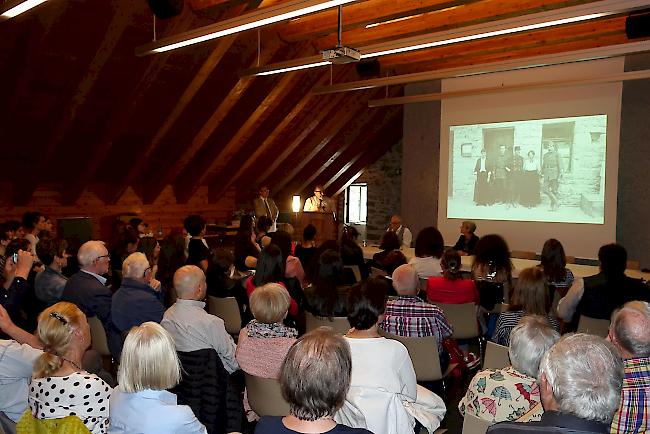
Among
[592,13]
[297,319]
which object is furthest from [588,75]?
[297,319]

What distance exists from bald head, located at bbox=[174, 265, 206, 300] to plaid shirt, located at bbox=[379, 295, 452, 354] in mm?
1420

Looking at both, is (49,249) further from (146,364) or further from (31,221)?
(31,221)

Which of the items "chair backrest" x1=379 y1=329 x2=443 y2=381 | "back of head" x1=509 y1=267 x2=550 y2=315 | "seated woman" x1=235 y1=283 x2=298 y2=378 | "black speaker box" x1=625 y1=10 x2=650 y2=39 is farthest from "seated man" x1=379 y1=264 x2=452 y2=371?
"black speaker box" x1=625 y1=10 x2=650 y2=39

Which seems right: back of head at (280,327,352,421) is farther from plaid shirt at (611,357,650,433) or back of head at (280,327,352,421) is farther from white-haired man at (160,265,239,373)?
white-haired man at (160,265,239,373)

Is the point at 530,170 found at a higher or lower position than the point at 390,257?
higher

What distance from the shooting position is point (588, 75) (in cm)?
948

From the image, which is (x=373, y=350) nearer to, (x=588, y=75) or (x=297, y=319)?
(x=297, y=319)

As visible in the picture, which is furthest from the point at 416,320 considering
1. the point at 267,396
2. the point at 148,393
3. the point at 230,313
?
the point at 148,393

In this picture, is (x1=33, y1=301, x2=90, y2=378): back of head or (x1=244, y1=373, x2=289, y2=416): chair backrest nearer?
(x1=33, y1=301, x2=90, y2=378): back of head

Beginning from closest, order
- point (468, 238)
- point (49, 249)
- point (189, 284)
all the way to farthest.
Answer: point (189, 284) → point (49, 249) → point (468, 238)

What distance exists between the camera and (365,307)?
323 cm

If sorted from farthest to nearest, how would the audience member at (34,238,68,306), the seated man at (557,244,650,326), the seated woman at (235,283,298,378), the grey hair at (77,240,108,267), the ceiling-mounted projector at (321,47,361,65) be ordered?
1. the ceiling-mounted projector at (321,47,361,65)
2. the audience member at (34,238,68,306)
3. the seated man at (557,244,650,326)
4. the grey hair at (77,240,108,267)
5. the seated woman at (235,283,298,378)

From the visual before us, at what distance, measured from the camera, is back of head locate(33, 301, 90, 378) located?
2.54m

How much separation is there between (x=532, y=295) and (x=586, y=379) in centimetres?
240
